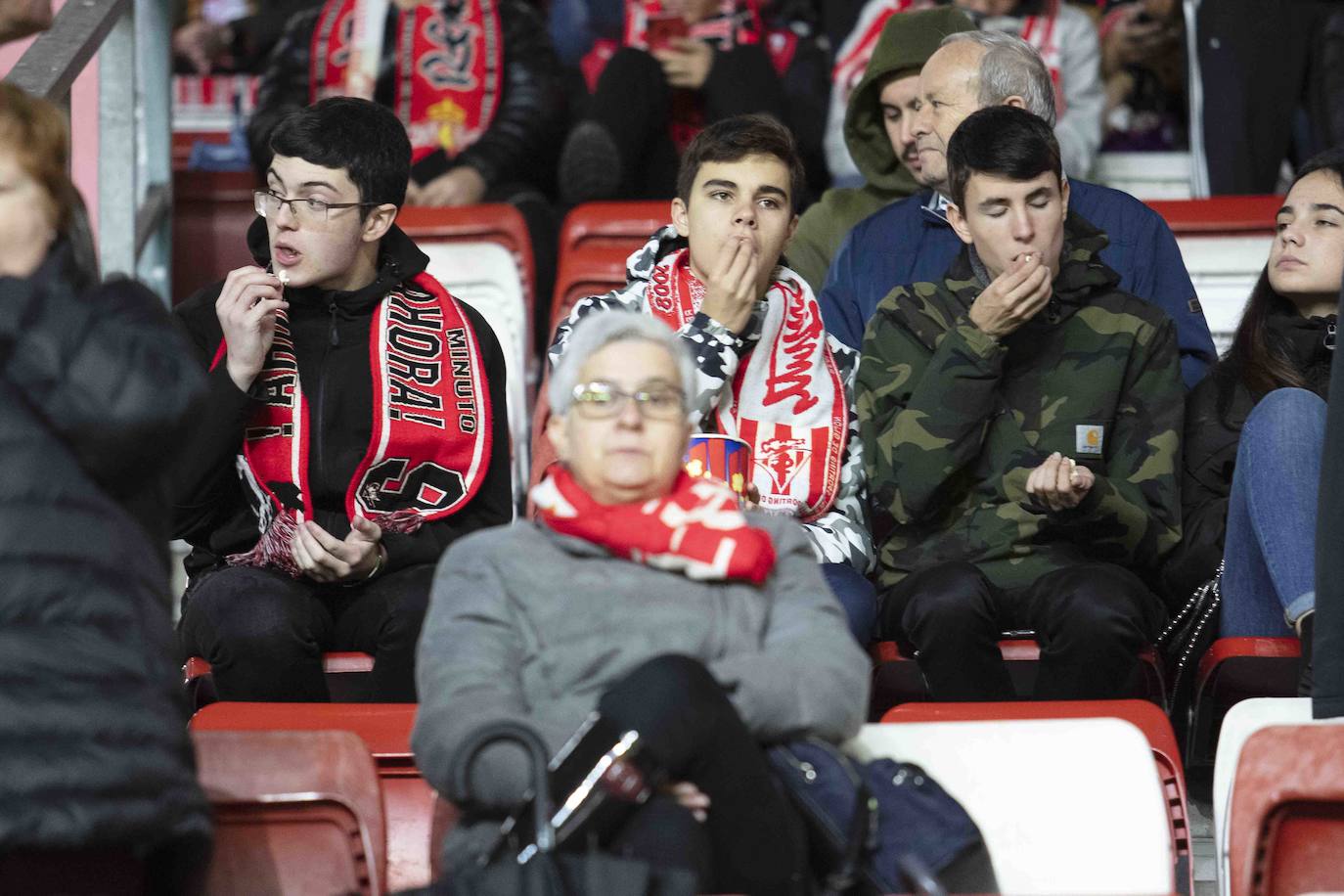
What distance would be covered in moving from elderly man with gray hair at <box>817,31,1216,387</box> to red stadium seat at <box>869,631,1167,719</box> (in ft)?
2.59

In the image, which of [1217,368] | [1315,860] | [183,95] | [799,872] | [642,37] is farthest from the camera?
[183,95]

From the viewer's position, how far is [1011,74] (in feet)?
13.5

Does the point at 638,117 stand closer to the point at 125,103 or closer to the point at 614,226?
the point at 614,226

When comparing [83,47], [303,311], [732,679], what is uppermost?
[83,47]

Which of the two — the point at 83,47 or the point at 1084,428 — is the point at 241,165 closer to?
the point at 83,47

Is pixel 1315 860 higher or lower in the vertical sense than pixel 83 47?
lower

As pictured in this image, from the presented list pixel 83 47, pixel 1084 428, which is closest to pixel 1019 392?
pixel 1084 428

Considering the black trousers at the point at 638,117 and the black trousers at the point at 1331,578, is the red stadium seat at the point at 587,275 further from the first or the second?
the black trousers at the point at 1331,578

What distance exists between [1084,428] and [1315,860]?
3.70 ft

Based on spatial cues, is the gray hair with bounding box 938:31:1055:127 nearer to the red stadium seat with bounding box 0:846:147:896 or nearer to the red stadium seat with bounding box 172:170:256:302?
the red stadium seat with bounding box 172:170:256:302

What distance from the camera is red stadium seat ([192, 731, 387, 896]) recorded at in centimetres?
247

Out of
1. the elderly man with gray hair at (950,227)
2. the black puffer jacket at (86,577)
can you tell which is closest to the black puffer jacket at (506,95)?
the elderly man with gray hair at (950,227)

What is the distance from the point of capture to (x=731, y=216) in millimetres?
3588

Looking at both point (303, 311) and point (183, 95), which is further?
point (183, 95)
